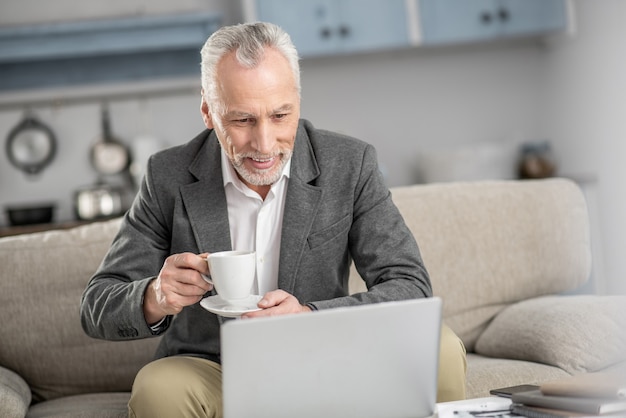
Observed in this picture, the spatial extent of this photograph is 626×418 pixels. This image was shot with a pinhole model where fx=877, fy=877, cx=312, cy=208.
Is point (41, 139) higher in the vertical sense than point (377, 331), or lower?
higher

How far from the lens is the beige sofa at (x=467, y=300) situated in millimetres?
2223

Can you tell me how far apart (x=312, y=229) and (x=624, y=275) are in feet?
8.56

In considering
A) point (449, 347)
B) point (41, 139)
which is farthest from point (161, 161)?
point (41, 139)

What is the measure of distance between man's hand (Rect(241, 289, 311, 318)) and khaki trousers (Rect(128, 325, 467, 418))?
223 millimetres

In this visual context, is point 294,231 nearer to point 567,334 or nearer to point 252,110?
point 252,110

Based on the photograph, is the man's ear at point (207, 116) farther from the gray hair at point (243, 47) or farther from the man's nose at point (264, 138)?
the man's nose at point (264, 138)

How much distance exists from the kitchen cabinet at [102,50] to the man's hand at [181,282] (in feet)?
9.16

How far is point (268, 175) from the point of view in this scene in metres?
1.93

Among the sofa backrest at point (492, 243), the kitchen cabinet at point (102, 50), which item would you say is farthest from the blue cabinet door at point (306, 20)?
the sofa backrest at point (492, 243)

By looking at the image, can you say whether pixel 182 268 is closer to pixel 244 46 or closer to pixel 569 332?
pixel 244 46

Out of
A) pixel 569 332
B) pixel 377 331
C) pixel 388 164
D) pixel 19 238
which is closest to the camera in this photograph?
pixel 377 331

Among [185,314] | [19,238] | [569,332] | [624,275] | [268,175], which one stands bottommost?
[624,275]

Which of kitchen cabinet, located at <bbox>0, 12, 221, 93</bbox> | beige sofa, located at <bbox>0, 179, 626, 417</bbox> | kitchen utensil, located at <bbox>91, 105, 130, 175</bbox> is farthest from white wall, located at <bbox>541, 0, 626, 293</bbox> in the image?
kitchen utensil, located at <bbox>91, 105, 130, 175</bbox>

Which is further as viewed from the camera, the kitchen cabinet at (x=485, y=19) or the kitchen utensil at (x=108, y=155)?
the kitchen utensil at (x=108, y=155)
